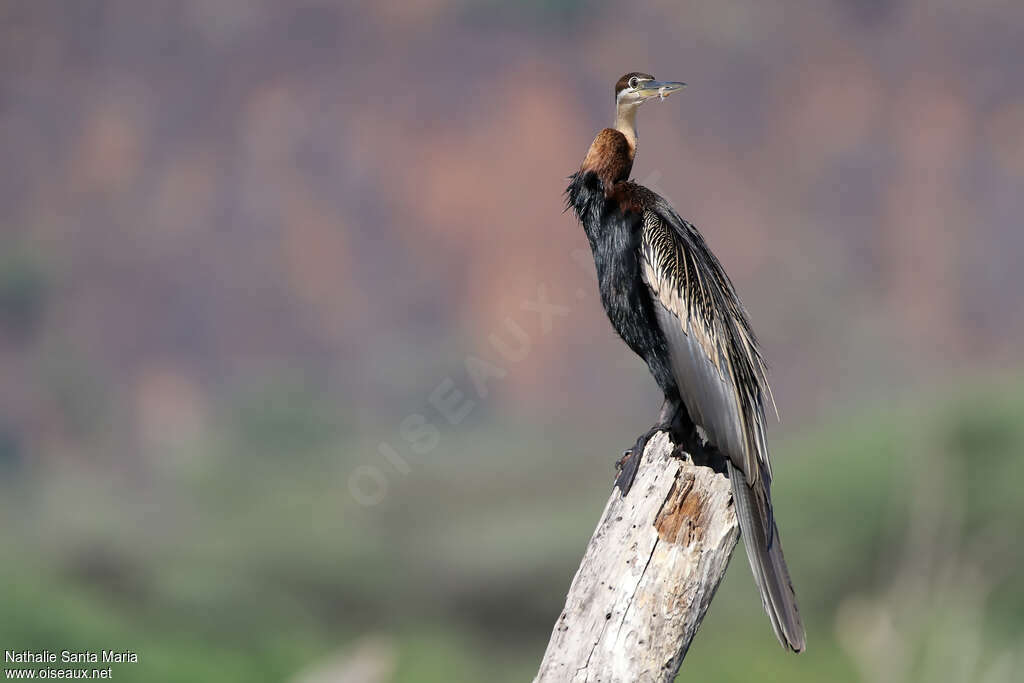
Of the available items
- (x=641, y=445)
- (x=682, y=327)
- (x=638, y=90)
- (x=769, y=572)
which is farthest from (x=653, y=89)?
(x=769, y=572)

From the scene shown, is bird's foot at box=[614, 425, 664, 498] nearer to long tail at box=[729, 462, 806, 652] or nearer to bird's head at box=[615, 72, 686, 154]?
long tail at box=[729, 462, 806, 652]

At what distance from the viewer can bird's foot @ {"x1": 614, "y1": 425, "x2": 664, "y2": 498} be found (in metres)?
1.95

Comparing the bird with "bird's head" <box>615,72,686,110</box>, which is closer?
the bird

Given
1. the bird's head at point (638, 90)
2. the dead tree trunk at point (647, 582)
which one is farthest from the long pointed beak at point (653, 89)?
the dead tree trunk at point (647, 582)

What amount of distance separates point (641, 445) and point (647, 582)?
1.31 feet

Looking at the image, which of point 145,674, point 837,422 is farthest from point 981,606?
point 145,674

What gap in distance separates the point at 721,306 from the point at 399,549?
14.0ft

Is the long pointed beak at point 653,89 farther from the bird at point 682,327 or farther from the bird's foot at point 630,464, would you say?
the bird's foot at point 630,464

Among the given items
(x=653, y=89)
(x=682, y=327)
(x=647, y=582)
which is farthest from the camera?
(x=653, y=89)

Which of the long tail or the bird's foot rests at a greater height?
the bird's foot

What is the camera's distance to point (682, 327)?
2.03 metres

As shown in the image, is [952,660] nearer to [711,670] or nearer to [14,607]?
[711,670]

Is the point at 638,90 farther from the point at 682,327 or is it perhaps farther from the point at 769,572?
the point at 769,572

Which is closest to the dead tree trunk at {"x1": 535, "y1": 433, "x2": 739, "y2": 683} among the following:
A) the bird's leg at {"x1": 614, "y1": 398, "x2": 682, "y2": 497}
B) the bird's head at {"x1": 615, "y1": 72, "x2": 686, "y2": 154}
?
the bird's leg at {"x1": 614, "y1": 398, "x2": 682, "y2": 497}
